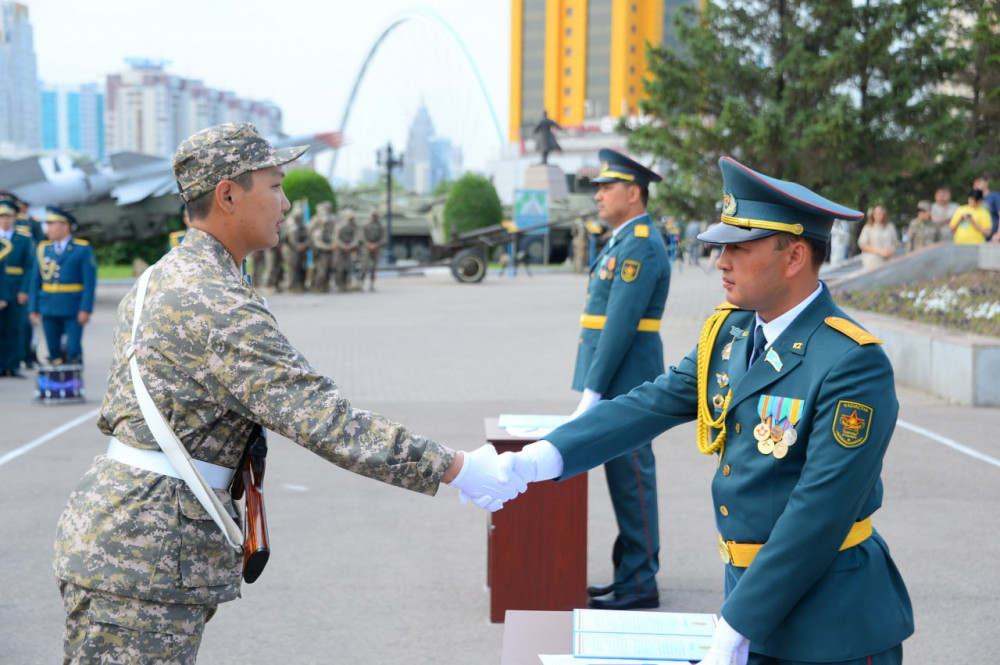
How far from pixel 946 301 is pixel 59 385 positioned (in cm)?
1047

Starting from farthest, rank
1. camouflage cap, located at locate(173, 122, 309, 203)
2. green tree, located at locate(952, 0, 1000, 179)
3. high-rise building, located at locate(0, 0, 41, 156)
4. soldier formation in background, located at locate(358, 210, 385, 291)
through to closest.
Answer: high-rise building, located at locate(0, 0, 41, 156), soldier formation in background, located at locate(358, 210, 385, 291), green tree, located at locate(952, 0, 1000, 179), camouflage cap, located at locate(173, 122, 309, 203)

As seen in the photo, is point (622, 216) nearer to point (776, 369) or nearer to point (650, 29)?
point (776, 369)

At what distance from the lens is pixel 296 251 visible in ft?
86.2

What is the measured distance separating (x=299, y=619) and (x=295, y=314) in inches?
630

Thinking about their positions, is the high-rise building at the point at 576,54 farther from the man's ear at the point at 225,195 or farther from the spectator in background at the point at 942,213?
the man's ear at the point at 225,195

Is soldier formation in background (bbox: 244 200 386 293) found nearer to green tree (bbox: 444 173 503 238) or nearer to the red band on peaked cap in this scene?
green tree (bbox: 444 173 503 238)

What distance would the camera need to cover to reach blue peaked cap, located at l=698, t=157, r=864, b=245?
2480mm

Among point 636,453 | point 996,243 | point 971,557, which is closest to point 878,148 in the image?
point 996,243

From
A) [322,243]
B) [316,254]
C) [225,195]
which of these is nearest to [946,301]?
[225,195]

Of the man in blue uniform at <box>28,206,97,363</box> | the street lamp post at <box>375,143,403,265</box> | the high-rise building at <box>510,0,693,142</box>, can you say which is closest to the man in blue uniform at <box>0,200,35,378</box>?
the man in blue uniform at <box>28,206,97,363</box>

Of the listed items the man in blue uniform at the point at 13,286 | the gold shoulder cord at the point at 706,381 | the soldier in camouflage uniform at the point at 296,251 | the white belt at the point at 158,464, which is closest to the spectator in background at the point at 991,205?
the man in blue uniform at the point at 13,286

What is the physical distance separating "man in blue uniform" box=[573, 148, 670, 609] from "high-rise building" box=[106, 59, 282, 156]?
6231 inches

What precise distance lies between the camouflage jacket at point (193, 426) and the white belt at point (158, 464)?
0.01m

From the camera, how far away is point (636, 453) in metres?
5.11
